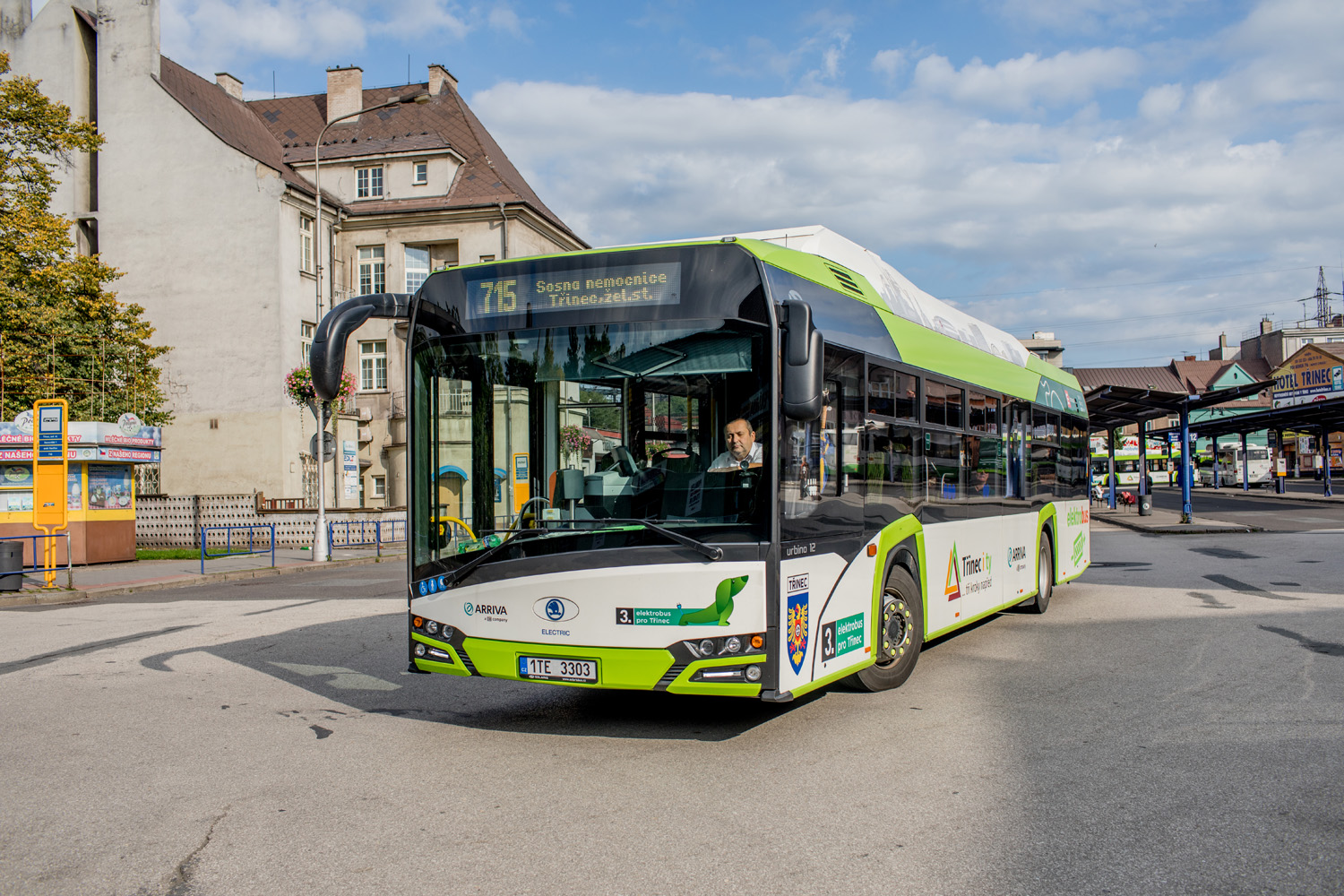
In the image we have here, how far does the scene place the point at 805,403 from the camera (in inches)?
225

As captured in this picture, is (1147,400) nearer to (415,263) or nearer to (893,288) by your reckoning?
(893,288)

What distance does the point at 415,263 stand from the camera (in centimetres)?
4228

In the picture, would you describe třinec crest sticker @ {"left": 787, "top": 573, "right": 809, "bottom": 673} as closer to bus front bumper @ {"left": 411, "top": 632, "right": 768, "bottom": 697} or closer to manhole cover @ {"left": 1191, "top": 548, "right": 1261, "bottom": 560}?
bus front bumper @ {"left": 411, "top": 632, "right": 768, "bottom": 697}

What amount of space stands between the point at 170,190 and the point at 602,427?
37.2 meters

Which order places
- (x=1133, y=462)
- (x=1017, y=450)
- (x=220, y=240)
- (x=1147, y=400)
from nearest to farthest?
(x=1017, y=450)
(x=1147, y=400)
(x=220, y=240)
(x=1133, y=462)

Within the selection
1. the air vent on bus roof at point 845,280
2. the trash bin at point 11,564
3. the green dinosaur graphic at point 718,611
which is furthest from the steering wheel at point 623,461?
the trash bin at point 11,564

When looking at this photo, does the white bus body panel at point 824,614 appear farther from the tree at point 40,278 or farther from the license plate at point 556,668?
the tree at point 40,278

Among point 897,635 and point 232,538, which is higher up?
point 897,635

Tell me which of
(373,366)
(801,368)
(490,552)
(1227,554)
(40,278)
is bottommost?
(1227,554)

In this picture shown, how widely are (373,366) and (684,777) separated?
3841 cm

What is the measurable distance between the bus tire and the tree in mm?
25939

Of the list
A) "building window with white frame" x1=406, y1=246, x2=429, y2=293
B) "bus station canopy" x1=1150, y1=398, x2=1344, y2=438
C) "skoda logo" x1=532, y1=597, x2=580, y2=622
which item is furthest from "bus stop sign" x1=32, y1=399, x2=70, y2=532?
"bus station canopy" x1=1150, y1=398, x2=1344, y2=438

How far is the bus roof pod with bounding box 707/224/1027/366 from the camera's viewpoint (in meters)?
7.95

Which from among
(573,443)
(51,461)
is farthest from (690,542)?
(51,461)
